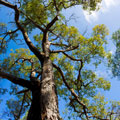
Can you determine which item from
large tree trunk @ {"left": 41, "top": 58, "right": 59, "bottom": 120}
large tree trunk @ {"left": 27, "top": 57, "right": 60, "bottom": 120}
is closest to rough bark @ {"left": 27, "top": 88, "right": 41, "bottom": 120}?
large tree trunk @ {"left": 27, "top": 57, "right": 60, "bottom": 120}

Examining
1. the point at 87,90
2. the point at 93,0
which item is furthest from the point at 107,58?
the point at 93,0

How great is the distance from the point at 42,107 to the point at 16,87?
5.19 meters

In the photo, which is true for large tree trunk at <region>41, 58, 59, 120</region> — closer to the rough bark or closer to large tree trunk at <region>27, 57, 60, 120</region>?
large tree trunk at <region>27, 57, 60, 120</region>

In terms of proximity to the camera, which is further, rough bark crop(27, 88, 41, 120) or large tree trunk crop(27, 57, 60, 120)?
rough bark crop(27, 88, 41, 120)

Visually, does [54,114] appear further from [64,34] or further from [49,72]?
[64,34]

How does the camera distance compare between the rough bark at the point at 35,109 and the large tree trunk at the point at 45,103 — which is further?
the rough bark at the point at 35,109

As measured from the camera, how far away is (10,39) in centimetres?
710

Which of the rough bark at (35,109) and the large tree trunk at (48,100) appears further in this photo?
the rough bark at (35,109)

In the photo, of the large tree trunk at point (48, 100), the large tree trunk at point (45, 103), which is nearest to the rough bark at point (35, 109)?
the large tree trunk at point (45, 103)

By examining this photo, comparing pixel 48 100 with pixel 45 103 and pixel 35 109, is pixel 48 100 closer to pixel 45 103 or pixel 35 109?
pixel 45 103

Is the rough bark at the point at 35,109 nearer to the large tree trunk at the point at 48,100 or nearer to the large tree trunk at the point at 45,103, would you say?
the large tree trunk at the point at 45,103

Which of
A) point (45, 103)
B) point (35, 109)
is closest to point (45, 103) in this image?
point (45, 103)

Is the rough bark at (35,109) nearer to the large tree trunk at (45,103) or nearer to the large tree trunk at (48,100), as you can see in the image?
the large tree trunk at (45,103)

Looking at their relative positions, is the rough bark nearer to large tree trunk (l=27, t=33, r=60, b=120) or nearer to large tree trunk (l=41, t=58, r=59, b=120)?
large tree trunk (l=27, t=33, r=60, b=120)
